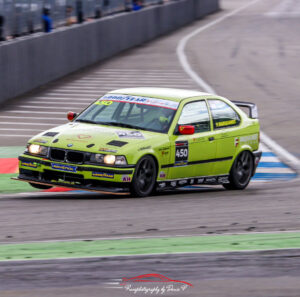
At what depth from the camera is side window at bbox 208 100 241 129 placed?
464 inches

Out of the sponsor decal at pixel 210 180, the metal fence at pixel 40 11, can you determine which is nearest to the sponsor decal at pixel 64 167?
the sponsor decal at pixel 210 180

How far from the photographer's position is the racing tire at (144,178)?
10.3 metres

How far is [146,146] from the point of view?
10406 mm

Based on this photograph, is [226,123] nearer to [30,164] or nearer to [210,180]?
[210,180]

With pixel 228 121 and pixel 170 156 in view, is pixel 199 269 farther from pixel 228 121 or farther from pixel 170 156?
pixel 228 121

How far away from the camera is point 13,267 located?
262 inches

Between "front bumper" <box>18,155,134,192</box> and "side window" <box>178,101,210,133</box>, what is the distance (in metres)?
1.42

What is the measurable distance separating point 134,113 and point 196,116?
0.88 meters

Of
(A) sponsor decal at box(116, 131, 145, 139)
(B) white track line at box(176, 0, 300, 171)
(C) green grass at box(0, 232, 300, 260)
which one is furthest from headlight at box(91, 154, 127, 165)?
(B) white track line at box(176, 0, 300, 171)

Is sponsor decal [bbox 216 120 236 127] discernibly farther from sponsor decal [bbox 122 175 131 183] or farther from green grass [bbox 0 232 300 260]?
green grass [bbox 0 232 300 260]

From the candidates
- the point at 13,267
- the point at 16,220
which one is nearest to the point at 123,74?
the point at 16,220

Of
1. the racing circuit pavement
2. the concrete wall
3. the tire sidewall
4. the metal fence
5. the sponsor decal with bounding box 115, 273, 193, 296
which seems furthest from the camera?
the metal fence

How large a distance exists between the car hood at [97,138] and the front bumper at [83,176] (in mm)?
230

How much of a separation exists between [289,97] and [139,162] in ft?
48.9
